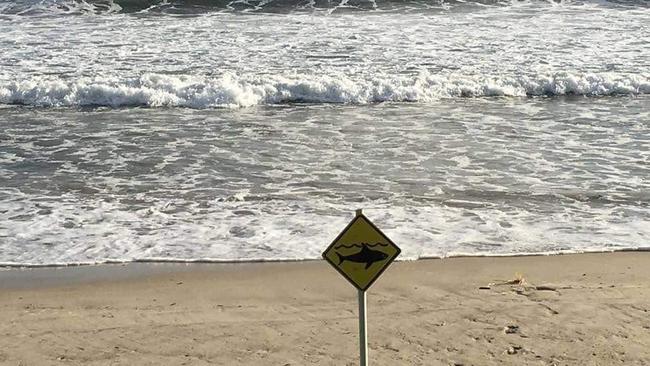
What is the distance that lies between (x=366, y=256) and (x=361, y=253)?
3 centimetres

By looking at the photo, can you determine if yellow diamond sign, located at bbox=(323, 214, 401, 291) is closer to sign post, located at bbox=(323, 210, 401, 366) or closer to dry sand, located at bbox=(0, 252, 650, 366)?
sign post, located at bbox=(323, 210, 401, 366)

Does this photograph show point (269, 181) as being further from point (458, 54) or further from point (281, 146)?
point (458, 54)

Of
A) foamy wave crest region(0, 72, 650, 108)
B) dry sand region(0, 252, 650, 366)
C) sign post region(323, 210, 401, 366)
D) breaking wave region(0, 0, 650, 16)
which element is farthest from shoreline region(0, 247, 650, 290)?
breaking wave region(0, 0, 650, 16)

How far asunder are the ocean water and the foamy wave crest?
37 millimetres

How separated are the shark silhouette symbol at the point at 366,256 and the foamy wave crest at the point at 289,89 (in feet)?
34.1

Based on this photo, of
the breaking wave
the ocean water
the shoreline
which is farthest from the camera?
the breaking wave

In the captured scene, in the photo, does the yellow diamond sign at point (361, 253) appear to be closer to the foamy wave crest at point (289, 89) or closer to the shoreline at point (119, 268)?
the shoreline at point (119, 268)

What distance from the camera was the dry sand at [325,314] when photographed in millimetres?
5812

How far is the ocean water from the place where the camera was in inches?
329

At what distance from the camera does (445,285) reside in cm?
703

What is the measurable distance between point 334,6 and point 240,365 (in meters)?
18.5

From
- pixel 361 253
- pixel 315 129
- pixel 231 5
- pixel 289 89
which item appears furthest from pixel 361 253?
pixel 231 5

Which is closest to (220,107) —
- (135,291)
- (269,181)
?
(269,181)

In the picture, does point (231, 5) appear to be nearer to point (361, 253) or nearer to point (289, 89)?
point (289, 89)
